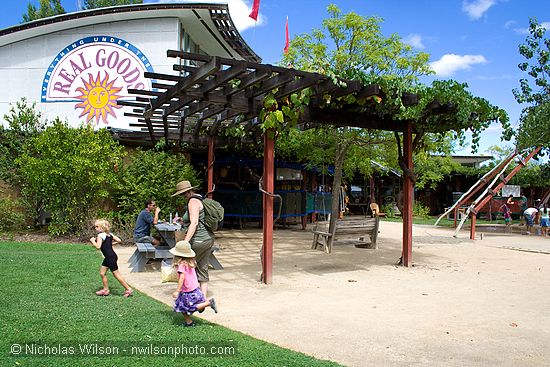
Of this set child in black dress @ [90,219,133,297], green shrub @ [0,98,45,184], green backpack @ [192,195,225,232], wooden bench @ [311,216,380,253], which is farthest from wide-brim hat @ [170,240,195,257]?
green shrub @ [0,98,45,184]

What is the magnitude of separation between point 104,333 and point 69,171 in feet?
26.7

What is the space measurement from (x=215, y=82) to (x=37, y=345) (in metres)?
4.18

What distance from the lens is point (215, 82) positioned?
6789mm

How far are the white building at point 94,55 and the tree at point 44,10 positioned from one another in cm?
1699

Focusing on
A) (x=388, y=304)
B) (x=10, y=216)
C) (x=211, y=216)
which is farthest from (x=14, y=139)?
(x=388, y=304)

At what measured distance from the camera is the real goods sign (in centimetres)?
1609

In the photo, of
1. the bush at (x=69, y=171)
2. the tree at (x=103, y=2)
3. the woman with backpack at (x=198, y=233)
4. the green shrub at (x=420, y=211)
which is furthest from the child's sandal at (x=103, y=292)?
the tree at (x=103, y=2)

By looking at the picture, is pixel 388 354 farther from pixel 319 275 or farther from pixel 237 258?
pixel 237 258

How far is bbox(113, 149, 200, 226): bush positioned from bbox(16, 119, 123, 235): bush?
0.46 meters

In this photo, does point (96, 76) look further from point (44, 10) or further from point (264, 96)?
point (44, 10)

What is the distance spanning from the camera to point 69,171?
11539mm

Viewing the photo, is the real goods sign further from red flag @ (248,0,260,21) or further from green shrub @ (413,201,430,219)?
green shrub @ (413,201,430,219)

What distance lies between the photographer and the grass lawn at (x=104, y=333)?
3.81 m

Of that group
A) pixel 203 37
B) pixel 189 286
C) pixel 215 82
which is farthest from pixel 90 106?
Result: pixel 189 286
